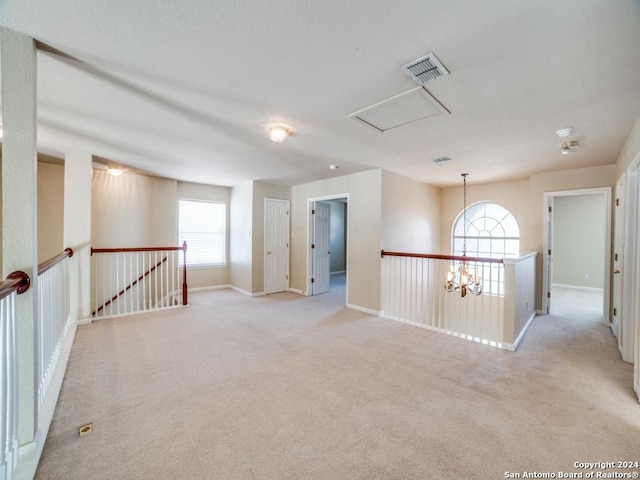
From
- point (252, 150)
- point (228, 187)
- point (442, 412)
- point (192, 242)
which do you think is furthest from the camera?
point (228, 187)

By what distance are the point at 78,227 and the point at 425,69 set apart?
4.74 metres

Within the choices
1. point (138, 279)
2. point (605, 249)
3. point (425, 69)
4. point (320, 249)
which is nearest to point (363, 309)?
point (320, 249)

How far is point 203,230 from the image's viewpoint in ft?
21.2

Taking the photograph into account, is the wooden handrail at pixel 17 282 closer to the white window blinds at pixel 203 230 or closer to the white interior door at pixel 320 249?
the white window blinds at pixel 203 230

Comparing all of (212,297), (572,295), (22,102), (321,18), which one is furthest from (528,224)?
(22,102)

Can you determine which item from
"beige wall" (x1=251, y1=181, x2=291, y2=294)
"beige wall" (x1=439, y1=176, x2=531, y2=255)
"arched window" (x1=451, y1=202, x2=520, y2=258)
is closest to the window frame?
"beige wall" (x1=251, y1=181, x2=291, y2=294)

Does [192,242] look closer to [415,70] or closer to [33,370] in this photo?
[33,370]

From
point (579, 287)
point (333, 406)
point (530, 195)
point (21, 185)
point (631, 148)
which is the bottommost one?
point (333, 406)

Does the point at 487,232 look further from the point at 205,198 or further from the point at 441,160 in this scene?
the point at 205,198

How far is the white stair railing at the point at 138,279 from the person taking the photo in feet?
16.0

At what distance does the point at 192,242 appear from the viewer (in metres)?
6.29

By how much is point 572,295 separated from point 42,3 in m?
9.07

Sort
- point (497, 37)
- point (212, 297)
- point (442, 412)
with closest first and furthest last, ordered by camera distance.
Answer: point (497, 37), point (442, 412), point (212, 297)

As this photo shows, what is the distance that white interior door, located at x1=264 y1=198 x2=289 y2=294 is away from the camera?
20.3ft
